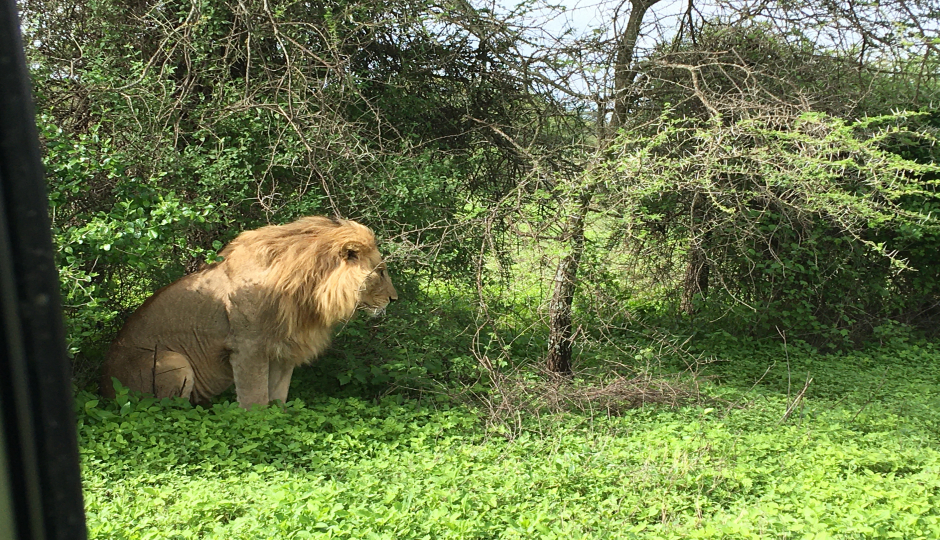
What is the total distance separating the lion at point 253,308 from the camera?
556 centimetres

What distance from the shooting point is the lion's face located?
5.60 metres

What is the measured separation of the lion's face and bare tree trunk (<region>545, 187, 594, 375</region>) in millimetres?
1288

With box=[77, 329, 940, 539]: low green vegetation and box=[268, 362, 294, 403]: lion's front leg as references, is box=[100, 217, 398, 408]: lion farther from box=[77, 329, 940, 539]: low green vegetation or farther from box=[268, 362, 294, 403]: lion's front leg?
box=[77, 329, 940, 539]: low green vegetation

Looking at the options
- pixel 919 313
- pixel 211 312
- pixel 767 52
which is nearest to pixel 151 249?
pixel 211 312

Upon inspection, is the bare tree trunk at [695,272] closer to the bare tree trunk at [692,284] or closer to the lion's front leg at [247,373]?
the bare tree trunk at [692,284]

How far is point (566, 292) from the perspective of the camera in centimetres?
664

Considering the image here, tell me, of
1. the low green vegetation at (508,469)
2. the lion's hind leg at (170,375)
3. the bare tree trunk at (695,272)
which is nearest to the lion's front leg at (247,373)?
the low green vegetation at (508,469)

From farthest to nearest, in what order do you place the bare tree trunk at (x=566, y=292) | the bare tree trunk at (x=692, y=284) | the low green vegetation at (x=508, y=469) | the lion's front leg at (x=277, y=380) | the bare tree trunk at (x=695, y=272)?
the bare tree trunk at (x=692, y=284) → the bare tree trunk at (x=695, y=272) → the bare tree trunk at (x=566, y=292) → the lion's front leg at (x=277, y=380) → the low green vegetation at (x=508, y=469)

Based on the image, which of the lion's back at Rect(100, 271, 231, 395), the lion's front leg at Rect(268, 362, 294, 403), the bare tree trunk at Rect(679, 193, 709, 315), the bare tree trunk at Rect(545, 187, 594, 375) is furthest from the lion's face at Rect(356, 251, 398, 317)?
the bare tree trunk at Rect(679, 193, 709, 315)

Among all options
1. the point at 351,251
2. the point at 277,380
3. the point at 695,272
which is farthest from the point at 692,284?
the point at 277,380

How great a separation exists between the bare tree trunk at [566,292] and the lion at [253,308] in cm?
151

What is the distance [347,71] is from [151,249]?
2239 mm

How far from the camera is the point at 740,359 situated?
793 centimetres

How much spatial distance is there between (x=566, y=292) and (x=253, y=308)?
100 inches
